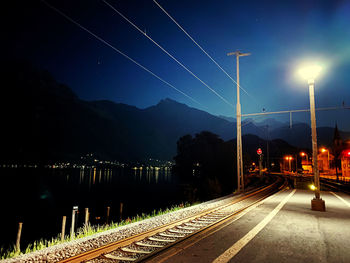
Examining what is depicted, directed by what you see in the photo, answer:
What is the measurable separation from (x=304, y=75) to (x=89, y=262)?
1253 cm

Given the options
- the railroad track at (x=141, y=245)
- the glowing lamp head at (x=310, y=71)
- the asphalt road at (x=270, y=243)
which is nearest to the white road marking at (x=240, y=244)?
the asphalt road at (x=270, y=243)

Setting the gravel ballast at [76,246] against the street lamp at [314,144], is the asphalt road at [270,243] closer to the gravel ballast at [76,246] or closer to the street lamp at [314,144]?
the street lamp at [314,144]

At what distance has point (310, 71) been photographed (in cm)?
1139

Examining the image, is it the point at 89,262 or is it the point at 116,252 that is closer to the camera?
the point at 89,262

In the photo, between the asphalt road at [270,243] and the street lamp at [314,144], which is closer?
the asphalt road at [270,243]

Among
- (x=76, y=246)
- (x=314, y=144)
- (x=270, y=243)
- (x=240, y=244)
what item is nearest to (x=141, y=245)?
(x=76, y=246)

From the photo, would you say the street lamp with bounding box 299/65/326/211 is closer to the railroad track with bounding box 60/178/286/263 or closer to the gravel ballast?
the railroad track with bounding box 60/178/286/263

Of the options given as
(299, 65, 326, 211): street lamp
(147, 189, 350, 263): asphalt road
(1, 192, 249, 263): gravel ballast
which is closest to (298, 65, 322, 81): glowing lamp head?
(299, 65, 326, 211): street lamp

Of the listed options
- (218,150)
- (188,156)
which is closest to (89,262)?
(218,150)

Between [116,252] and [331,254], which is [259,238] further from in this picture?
[116,252]

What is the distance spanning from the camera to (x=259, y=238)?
666 cm

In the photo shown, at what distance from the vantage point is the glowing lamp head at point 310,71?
11.3m

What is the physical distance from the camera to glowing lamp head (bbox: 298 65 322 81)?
11305mm

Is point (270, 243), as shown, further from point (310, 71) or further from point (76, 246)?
point (310, 71)
